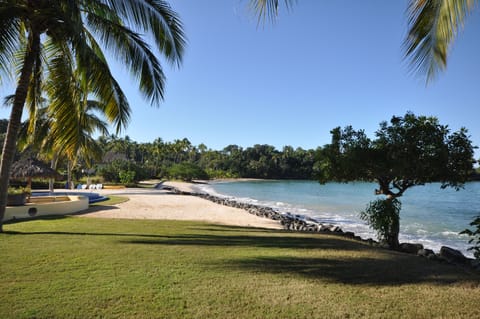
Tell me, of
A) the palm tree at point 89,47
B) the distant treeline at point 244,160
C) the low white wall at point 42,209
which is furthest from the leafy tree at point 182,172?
the palm tree at point 89,47

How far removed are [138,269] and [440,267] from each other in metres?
5.31

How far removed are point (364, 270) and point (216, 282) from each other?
2.49m

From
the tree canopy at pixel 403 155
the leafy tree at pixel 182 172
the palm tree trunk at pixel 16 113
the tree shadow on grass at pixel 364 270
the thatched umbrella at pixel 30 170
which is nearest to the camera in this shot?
the tree shadow on grass at pixel 364 270

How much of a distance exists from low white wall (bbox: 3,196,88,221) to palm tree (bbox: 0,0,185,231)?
449cm

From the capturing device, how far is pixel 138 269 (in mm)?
4301

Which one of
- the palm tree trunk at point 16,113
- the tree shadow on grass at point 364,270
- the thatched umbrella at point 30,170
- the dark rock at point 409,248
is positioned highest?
the palm tree trunk at point 16,113

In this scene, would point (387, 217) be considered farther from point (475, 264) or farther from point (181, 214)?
point (181, 214)

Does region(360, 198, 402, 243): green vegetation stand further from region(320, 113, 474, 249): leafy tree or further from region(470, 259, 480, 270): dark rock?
region(470, 259, 480, 270): dark rock

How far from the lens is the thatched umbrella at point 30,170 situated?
41.2 feet

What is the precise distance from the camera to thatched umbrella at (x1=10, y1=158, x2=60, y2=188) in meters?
12.6

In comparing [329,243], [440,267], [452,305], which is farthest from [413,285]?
[329,243]

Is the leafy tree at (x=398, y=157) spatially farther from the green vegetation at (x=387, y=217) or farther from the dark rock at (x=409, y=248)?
the dark rock at (x=409, y=248)

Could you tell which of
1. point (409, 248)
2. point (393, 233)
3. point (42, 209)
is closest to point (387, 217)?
point (393, 233)

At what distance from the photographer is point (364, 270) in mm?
4586
